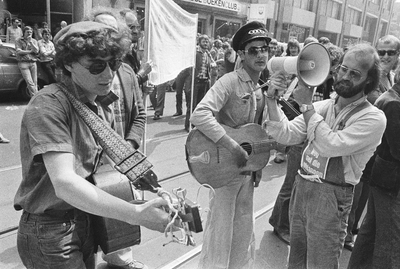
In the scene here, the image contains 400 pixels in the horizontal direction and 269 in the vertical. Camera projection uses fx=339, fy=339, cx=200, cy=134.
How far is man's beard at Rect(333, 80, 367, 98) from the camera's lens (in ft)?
6.73

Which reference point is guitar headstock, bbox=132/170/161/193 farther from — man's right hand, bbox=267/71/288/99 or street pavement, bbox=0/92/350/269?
man's right hand, bbox=267/71/288/99

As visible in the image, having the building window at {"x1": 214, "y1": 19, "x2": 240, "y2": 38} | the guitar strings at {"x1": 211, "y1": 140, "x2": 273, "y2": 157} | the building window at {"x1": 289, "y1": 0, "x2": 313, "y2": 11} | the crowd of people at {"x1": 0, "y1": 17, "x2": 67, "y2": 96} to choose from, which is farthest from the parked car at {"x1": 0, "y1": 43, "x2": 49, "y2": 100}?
the building window at {"x1": 289, "y1": 0, "x2": 313, "y2": 11}

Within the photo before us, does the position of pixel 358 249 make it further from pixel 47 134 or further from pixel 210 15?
pixel 210 15

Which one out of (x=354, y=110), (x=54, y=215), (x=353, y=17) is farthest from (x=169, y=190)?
(x=353, y=17)

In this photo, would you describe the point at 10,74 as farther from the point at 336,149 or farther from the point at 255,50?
the point at 336,149

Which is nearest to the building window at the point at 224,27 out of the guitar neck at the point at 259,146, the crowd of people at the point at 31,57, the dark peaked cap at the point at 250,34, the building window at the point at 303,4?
the building window at the point at 303,4

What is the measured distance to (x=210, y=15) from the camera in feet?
74.9

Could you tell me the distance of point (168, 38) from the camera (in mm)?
4566

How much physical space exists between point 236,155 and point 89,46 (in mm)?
1394

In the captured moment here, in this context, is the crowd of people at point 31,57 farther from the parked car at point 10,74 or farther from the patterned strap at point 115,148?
the patterned strap at point 115,148

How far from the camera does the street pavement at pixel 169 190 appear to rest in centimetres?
293

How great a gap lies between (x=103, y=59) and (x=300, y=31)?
3507cm

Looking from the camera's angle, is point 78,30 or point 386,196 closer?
point 78,30

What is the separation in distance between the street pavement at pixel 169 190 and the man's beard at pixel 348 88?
1.12 m
